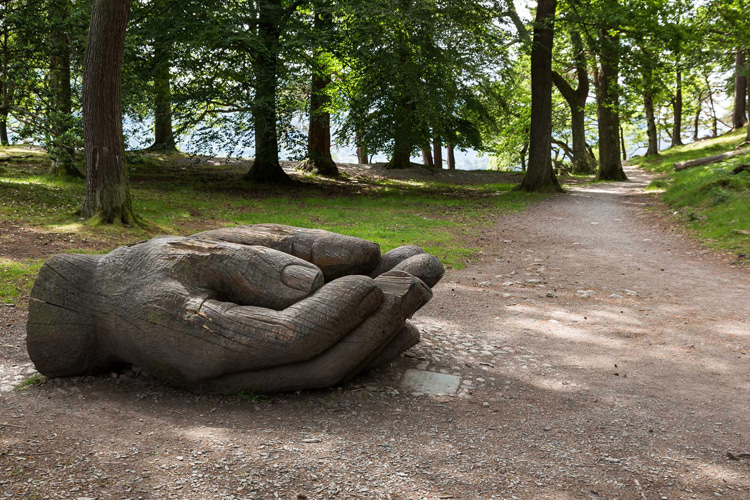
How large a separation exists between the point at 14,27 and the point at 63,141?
3.61 m

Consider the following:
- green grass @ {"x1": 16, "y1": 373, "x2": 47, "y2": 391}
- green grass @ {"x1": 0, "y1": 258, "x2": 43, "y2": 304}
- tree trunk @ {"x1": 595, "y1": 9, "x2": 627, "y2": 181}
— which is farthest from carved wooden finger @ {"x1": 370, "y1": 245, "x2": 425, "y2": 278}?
tree trunk @ {"x1": 595, "y1": 9, "x2": 627, "y2": 181}

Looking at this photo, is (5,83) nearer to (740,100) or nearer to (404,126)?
(404,126)

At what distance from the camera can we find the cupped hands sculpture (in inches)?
170

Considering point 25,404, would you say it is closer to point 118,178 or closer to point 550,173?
point 118,178

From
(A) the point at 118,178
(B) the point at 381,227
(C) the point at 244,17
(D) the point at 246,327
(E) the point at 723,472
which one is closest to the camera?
(E) the point at 723,472

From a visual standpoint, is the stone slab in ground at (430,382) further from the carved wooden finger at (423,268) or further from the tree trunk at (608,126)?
the tree trunk at (608,126)

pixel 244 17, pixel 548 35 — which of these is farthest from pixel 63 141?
pixel 548 35

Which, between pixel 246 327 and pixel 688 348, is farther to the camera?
pixel 688 348

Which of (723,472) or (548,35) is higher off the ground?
(548,35)

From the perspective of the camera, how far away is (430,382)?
512cm

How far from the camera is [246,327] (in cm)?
427

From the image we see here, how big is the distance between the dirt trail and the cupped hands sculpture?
0.75ft

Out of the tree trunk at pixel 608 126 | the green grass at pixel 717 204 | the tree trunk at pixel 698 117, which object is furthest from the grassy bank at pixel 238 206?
the tree trunk at pixel 698 117

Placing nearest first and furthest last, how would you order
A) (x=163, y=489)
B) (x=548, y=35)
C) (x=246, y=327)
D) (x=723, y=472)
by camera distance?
(x=163, y=489) → (x=723, y=472) → (x=246, y=327) → (x=548, y=35)
